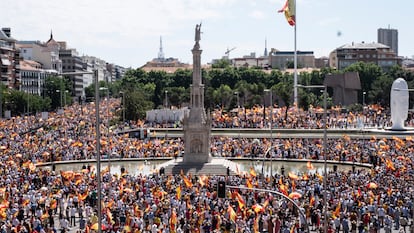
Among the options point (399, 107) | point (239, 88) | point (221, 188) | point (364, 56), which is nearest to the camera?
point (221, 188)

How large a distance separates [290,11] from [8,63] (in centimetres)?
5310

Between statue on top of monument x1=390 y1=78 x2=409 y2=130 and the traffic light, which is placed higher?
statue on top of monument x1=390 y1=78 x2=409 y2=130

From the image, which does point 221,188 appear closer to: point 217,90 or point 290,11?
point 290,11

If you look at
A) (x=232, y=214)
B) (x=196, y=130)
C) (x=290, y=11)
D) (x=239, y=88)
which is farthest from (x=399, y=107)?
(x=232, y=214)

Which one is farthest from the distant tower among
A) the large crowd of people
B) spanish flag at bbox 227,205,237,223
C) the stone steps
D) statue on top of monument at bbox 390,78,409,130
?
statue on top of monument at bbox 390,78,409,130

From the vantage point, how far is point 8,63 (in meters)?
127

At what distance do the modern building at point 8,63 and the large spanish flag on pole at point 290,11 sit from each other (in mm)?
52060

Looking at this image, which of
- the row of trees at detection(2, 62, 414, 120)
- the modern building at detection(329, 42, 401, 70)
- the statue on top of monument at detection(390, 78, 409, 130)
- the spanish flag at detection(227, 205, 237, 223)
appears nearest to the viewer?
the spanish flag at detection(227, 205, 237, 223)

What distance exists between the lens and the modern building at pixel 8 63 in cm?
12559

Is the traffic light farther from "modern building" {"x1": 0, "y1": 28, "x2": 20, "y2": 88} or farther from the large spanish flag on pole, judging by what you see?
"modern building" {"x1": 0, "y1": 28, "x2": 20, "y2": 88}

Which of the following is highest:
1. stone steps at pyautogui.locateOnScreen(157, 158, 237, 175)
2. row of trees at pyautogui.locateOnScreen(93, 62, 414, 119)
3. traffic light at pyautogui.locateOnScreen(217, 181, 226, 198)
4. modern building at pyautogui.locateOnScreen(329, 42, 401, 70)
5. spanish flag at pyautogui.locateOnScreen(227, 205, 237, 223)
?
modern building at pyautogui.locateOnScreen(329, 42, 401, 70)

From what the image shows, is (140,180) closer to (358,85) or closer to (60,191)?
(60,191)

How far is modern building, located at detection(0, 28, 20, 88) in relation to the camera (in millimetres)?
125588

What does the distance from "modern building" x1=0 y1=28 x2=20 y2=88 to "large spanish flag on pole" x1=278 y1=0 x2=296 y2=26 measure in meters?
52.1
